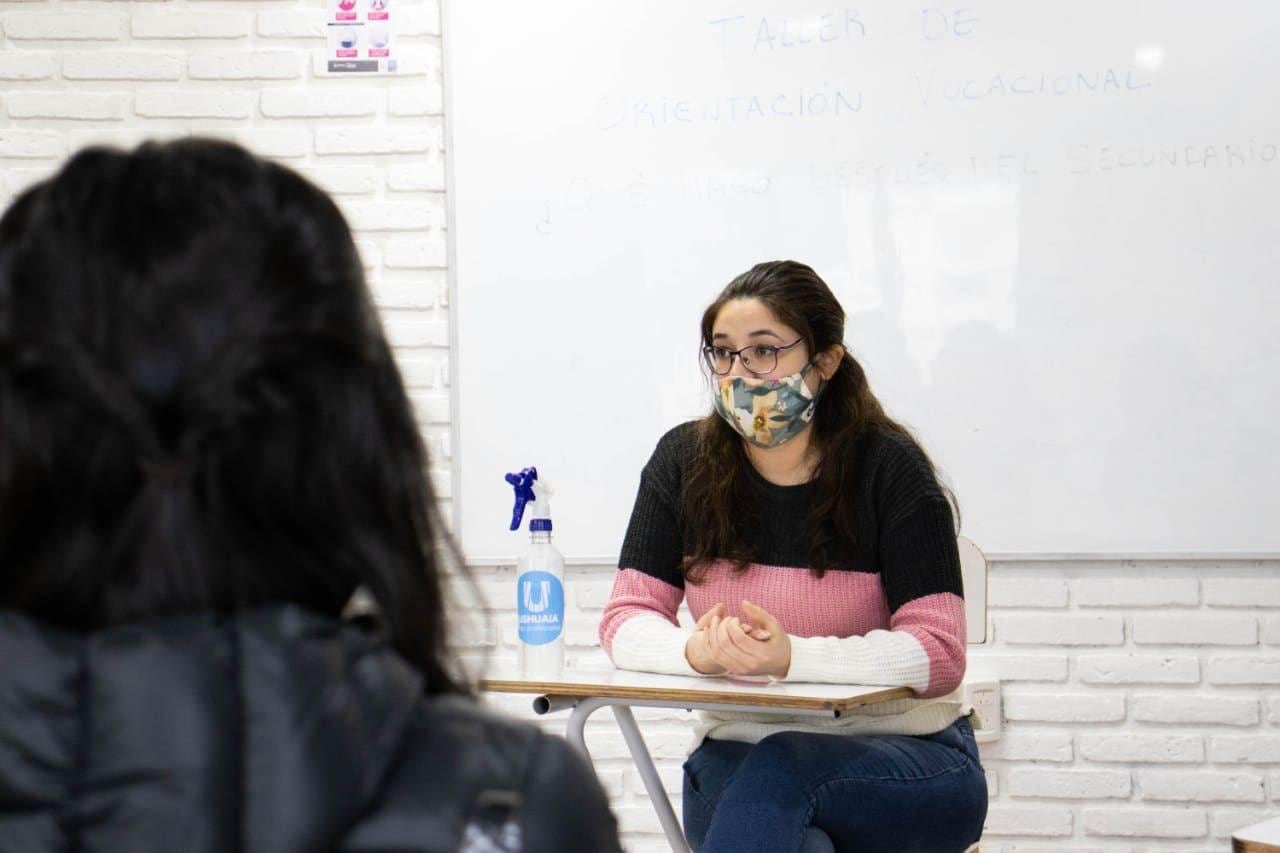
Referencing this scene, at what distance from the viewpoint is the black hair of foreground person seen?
636 mm

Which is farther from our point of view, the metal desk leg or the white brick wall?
the white brick wall

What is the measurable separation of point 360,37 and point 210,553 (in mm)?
2512

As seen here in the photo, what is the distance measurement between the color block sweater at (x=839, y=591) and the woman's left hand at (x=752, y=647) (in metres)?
0.04

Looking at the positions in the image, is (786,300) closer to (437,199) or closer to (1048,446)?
(1048,446)

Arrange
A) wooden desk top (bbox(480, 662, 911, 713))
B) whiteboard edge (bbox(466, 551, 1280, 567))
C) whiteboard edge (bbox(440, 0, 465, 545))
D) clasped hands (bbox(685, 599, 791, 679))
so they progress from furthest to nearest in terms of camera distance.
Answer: whiteboard edge (bbox(440, 0, 465, 545)) → whiteboard edge (bbox(466, 551, 1280, 567)) → clasped hands (bbox(685, 599, 791, 679)) → wooden desk top (bbox(480, 662, 911, 713))

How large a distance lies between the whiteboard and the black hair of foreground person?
2.21 metres

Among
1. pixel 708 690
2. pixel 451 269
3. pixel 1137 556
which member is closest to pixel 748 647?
pixel 708 690

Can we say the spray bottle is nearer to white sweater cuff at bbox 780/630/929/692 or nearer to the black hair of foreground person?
white sweater cuff at bbox 780/630/929/692

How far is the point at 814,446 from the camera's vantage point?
2207 mm

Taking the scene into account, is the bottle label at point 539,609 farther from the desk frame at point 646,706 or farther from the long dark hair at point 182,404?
the long dark hair at point 182,404

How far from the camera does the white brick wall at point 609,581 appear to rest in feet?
8.98

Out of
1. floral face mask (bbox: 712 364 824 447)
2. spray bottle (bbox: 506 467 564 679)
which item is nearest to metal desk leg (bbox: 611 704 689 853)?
spray bottle (bbox: 506 467 564 679)

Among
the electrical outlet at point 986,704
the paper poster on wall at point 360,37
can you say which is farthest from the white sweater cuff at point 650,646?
the paper poster on wall at point 360,37

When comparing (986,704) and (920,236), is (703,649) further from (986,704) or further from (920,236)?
(920,236)
